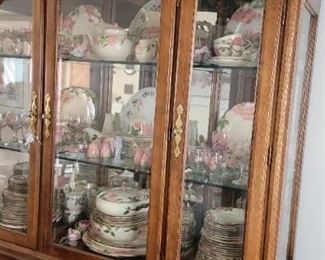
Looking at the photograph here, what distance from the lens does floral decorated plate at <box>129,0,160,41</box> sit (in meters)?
1.19

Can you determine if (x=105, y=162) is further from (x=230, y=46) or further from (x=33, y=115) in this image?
(x=230, y=46)

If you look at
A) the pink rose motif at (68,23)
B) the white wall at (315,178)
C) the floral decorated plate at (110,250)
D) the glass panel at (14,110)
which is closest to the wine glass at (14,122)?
the glass panel at (14,110)

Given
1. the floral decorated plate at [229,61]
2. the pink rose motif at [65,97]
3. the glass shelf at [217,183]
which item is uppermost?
the floral decorated plate at [229,61]

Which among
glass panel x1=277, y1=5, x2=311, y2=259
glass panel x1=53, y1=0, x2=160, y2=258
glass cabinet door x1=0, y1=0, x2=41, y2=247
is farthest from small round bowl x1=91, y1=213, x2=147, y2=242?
glass panel x1=277, y1=5, x2=311, y2=259

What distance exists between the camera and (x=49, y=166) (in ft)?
4.45

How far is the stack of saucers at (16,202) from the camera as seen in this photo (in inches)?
57.3

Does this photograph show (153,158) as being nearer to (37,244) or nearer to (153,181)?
(153,181)

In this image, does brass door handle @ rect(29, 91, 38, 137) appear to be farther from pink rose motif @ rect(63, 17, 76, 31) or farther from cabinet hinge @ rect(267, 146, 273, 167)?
cabinet hinge @ rect(267, 146, 273, 167)

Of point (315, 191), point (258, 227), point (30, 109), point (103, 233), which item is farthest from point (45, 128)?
point (315, 191)

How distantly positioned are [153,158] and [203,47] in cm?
35

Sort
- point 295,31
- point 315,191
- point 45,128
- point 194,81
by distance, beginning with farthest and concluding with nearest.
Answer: point 315,191, point 45,128, point 194,81, point 295,31

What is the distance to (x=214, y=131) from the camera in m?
1.21

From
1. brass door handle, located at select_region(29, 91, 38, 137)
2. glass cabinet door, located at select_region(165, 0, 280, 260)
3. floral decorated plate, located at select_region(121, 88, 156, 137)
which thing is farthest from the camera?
brass door handle, located at select_region(29, 91, 38, 137)

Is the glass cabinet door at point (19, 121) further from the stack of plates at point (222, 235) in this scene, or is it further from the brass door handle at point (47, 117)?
the stack of plates at point (222, 235)
